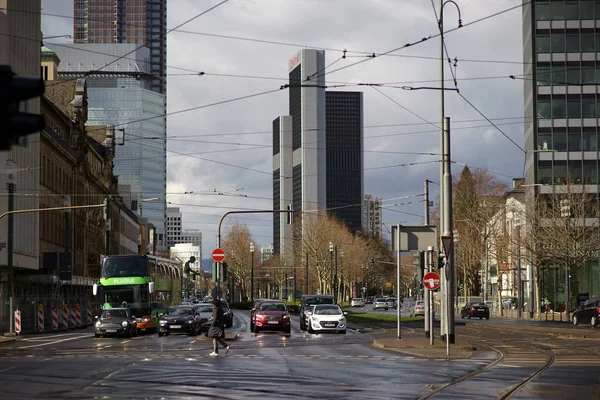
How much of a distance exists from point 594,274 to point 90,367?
7335 cm

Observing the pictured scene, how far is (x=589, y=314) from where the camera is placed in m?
57.5

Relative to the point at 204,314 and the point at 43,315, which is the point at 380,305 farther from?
the point at 204,314

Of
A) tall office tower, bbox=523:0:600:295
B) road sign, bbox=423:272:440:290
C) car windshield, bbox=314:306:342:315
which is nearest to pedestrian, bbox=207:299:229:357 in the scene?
road sign, bbox=423:272:440:290

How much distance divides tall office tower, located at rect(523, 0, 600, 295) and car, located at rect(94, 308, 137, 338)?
52.9 metres

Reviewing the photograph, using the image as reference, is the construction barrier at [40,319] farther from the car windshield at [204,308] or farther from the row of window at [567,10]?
the row of window at [567,10]

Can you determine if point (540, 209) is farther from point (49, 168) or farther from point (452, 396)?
point (452, 396)

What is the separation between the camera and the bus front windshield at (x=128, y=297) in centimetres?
5134

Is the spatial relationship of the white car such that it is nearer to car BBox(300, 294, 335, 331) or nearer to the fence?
car BBox(300, 294, 335, 331)

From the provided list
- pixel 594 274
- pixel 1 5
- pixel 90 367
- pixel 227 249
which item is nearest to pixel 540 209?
pixel 594 274

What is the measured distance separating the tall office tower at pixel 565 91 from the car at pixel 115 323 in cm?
5292

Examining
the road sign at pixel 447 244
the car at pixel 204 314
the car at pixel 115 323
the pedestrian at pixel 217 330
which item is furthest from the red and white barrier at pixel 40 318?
the road sign at pixel 447 244

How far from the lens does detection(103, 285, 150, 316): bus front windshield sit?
168 feet

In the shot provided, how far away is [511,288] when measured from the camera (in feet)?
389

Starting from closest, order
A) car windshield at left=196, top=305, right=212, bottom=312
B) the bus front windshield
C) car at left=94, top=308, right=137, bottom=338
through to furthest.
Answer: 1. car at left=94, top=308, right=137, bottom=338
2. the bus front windshield
3. car windshield at left=196, top=305, right=212, bottom=312
